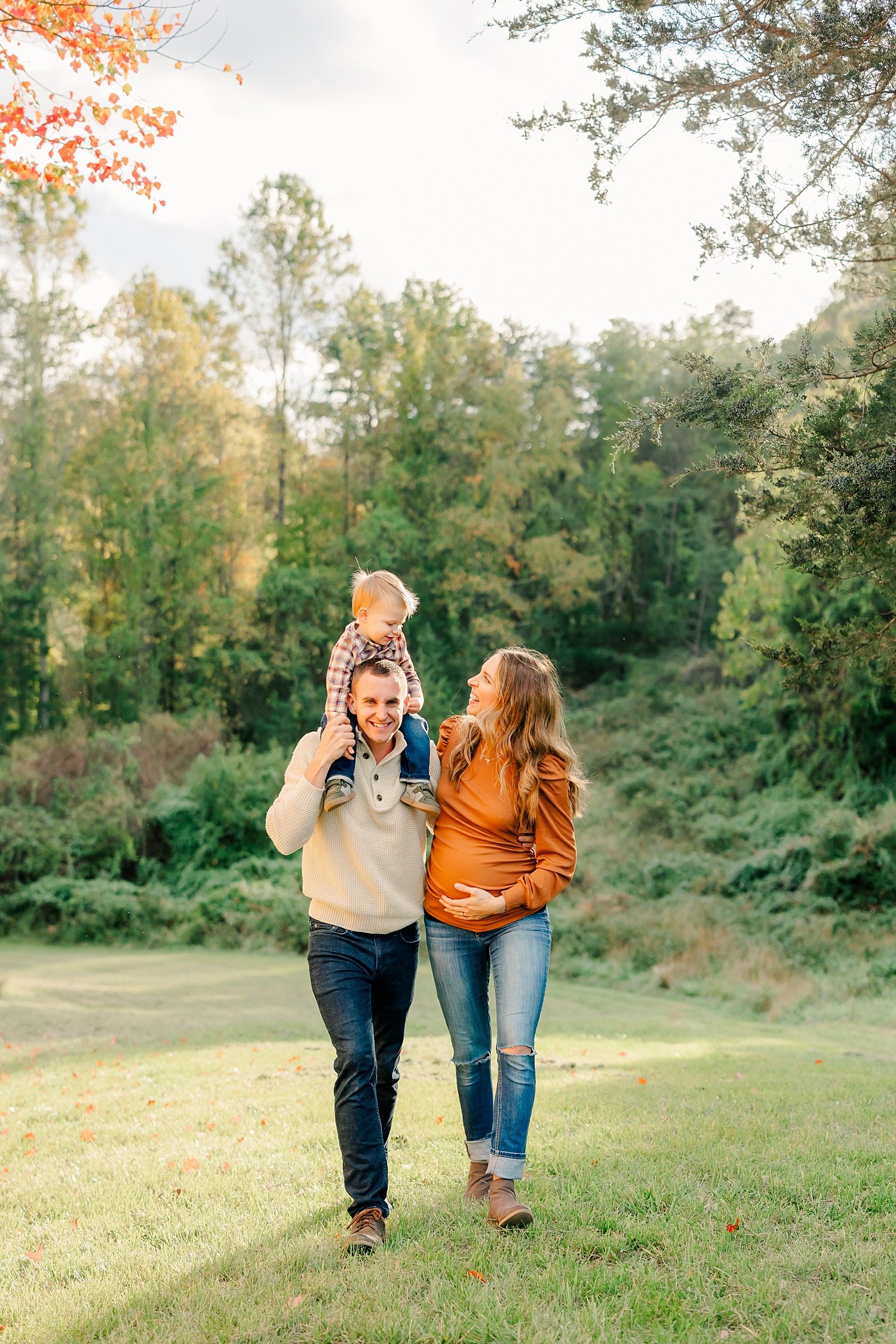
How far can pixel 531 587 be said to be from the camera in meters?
32.7

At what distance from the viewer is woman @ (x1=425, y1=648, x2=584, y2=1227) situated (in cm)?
375

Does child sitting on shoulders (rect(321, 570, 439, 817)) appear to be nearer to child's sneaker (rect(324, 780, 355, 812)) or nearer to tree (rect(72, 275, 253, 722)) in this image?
child's sneaker (rect(324, 780, 355, 812))

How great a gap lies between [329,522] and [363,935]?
29277 mm

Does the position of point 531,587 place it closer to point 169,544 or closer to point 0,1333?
point 169,544

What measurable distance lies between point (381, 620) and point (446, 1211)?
2.22m

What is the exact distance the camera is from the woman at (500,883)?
3746 millimetres

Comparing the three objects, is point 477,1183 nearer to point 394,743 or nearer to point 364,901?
point 364,901

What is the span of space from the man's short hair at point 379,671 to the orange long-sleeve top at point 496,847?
388mm

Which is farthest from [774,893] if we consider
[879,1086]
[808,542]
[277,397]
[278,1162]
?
[277,397]

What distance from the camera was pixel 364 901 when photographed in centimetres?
377

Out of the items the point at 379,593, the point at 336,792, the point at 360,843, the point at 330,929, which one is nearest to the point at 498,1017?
the point at 330,929

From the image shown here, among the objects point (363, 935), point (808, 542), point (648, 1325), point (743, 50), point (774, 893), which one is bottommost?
point (774, 893)

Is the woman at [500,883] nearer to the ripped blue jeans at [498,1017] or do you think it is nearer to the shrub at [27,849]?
the ripped blue jeans at [498,1017]

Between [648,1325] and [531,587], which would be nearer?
[648,1325]
